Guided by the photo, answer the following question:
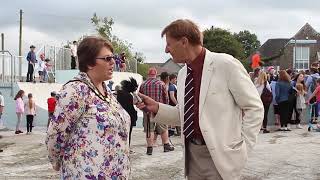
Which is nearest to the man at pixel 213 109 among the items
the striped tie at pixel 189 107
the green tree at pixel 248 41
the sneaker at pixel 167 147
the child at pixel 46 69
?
the striped tie at pixel 189 107

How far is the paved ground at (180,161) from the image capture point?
9.16m

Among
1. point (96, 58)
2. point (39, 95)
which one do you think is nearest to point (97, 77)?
point (96, 58)

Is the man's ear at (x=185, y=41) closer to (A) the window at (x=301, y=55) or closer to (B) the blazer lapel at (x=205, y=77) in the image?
(B) the blazer lapel at (x=205, y=77)

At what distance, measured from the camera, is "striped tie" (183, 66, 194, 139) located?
13.7ft

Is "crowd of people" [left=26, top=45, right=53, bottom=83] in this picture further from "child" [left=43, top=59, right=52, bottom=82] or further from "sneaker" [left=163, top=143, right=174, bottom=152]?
"sneaker" [left=163, top=143, right=174, bottom=152]

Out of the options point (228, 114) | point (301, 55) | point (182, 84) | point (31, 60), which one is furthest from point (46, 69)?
point (301, 55)

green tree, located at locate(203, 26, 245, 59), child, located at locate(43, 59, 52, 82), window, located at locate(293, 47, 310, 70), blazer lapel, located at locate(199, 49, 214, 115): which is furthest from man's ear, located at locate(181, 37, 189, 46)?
window, located at locate(293, 47, 310, 70)

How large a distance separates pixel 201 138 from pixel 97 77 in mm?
888

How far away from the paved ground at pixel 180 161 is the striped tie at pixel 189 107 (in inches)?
186

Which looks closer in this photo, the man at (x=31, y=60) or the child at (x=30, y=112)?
the child at (x=30, y=112)

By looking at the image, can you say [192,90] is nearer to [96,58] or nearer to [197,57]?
[197,57]

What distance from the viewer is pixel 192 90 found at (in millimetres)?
4199

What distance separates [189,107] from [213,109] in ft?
0.77

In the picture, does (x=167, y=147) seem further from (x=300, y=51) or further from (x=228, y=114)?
(x=300, y=51)
